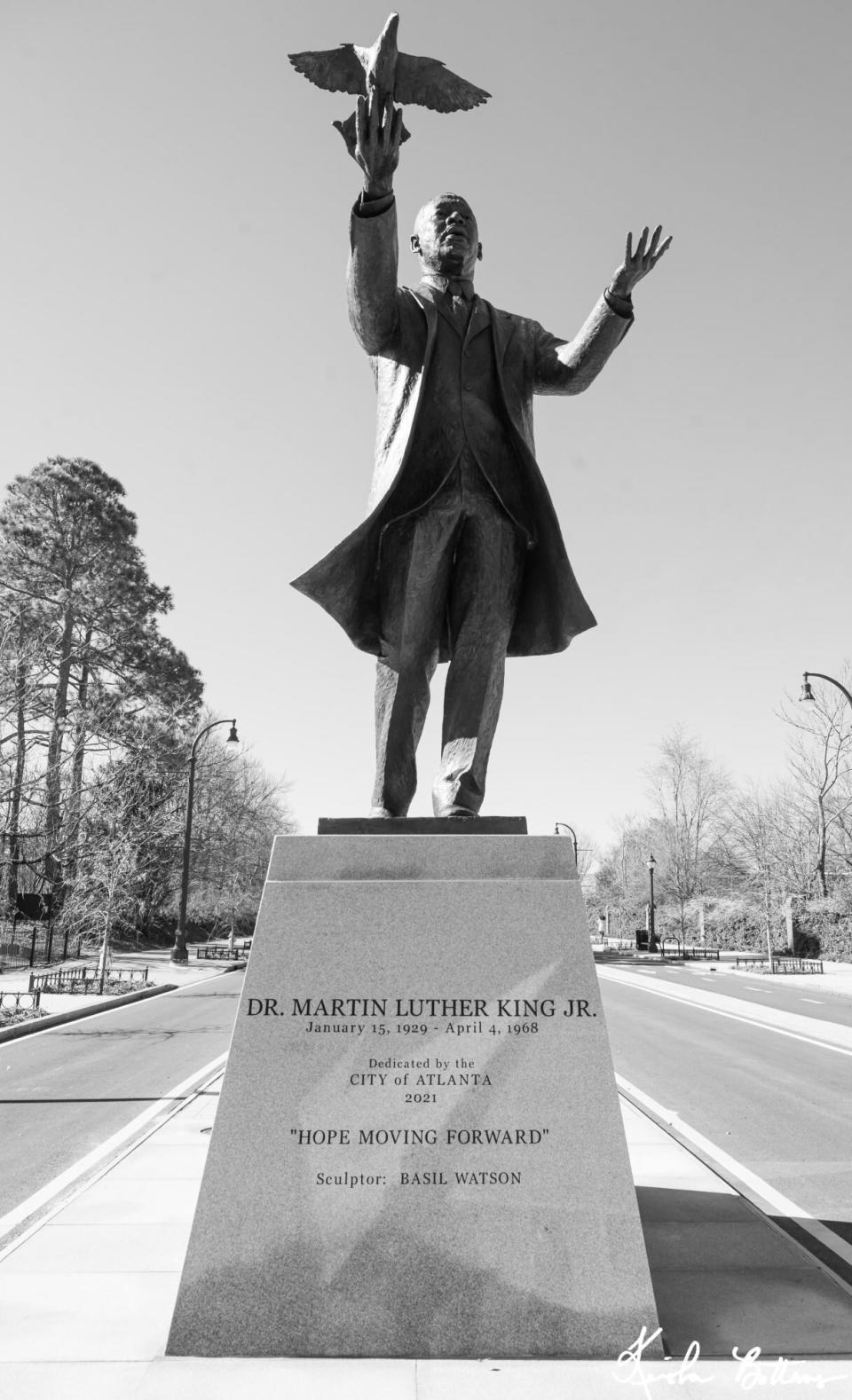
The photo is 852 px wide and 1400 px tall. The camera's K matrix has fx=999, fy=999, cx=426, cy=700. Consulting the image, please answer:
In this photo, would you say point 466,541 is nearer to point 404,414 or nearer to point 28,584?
point 404,414

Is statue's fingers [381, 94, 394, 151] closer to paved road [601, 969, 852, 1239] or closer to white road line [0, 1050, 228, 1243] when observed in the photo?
white road line [0, 1050, 228, 1243]

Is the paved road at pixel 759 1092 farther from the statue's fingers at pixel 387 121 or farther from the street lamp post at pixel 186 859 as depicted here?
the street lamp post at pixel 186 859

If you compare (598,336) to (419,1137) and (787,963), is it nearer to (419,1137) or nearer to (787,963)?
(419,1137)

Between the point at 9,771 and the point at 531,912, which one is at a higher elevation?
the point at 9,771

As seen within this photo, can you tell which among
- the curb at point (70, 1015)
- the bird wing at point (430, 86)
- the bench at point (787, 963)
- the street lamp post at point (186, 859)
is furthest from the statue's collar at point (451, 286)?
the bench at point (787, 963)

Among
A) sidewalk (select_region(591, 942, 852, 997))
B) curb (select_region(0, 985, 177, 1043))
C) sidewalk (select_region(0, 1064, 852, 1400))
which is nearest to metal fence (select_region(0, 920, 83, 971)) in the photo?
curb (select_region(0, 985, 177, 1043))

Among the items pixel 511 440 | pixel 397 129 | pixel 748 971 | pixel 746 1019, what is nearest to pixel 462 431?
pixel 511 440

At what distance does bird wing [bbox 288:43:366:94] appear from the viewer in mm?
4148

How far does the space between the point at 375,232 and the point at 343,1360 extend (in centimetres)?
384

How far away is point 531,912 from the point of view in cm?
349

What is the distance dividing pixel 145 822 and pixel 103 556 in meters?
15.5

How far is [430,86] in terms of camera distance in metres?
4.23

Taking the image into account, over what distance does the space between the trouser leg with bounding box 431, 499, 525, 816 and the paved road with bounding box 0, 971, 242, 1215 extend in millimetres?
3715

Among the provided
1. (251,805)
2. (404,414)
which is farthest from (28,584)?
(404,414)
